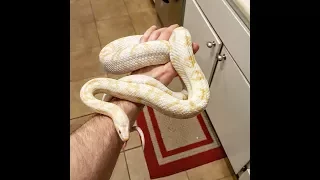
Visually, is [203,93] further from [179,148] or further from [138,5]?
[138,5]

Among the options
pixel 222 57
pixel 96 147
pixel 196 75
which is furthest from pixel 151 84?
pixel 222 57

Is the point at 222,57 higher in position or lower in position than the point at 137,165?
higher

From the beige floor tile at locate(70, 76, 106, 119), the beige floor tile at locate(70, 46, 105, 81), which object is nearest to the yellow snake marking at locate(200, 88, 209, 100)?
the beige floor tile at locate(70, 76, 106, 119)

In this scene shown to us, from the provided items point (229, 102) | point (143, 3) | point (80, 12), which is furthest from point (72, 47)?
point (229, 102)

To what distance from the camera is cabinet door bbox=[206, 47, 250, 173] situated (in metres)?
1.23

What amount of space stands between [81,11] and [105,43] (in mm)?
541

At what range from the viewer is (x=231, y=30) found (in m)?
1.18

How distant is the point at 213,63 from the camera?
4.80 feet

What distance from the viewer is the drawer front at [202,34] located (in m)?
1.38

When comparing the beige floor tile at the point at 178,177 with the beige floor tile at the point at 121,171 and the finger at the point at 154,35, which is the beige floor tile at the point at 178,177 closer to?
the beige floor tile at the point at 121,171

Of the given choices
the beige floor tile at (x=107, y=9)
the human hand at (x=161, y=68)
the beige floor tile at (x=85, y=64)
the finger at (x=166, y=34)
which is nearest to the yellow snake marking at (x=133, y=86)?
the human hand at (x=161, y=68)

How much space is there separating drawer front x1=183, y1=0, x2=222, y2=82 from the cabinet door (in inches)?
2.2

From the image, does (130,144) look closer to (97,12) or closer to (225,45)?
(225,45)

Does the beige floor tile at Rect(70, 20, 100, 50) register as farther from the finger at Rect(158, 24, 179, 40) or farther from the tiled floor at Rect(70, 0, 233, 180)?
the finger at Rect(158, 24, 179, 40)
